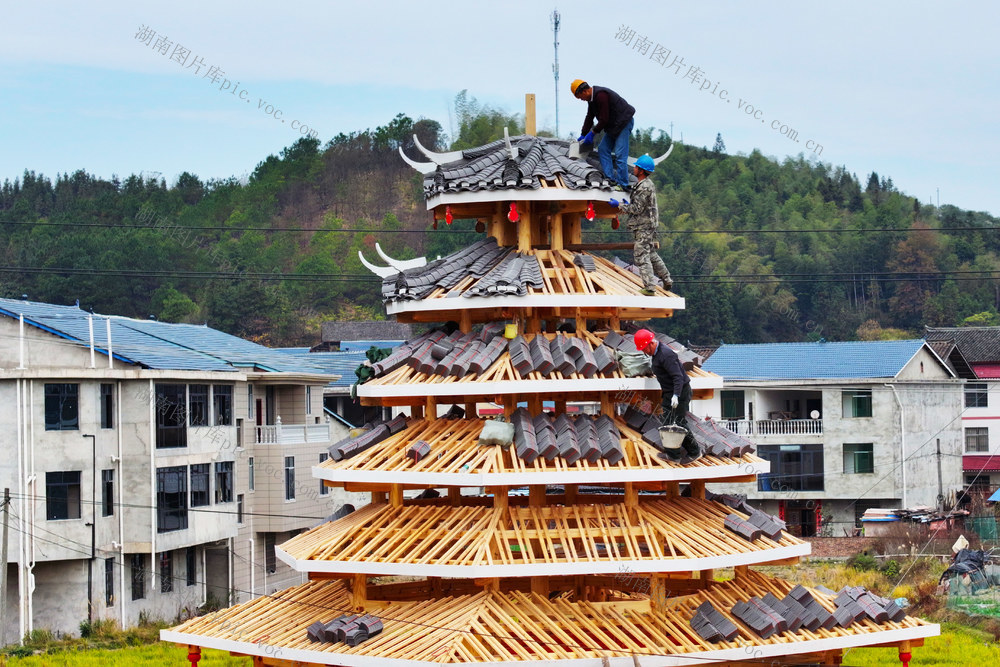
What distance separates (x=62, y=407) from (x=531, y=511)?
82.6 feet

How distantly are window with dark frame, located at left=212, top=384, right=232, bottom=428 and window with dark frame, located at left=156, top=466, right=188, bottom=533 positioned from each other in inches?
124

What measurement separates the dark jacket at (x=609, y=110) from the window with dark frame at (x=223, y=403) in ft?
90.5

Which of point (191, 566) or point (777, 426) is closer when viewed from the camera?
point (191, 566)

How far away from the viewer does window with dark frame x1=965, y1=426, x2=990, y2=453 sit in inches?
3095

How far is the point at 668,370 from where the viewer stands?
70.3ft

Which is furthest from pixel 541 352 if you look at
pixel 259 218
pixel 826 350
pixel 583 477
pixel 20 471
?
pixel 259 218

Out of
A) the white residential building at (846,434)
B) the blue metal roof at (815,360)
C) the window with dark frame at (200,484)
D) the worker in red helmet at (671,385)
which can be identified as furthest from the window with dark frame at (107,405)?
the blue metal roof at (815,360)

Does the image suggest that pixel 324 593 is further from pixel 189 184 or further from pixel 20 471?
pixel 189 184

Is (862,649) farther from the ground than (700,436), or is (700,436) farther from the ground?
(700,436)

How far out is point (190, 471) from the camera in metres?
46.4

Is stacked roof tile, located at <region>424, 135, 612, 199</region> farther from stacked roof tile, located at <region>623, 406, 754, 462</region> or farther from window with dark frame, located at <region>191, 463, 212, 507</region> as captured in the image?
window with dark frame, located at <region>191, 463, 212, 507</region>

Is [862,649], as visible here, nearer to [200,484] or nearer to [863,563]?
[863,563]

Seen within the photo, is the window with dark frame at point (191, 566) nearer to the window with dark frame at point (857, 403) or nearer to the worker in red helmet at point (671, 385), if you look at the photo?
the worker in red helmet at point (671, 385)

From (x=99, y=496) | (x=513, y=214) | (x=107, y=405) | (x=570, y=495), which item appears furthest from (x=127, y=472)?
(x=513, y=214)
